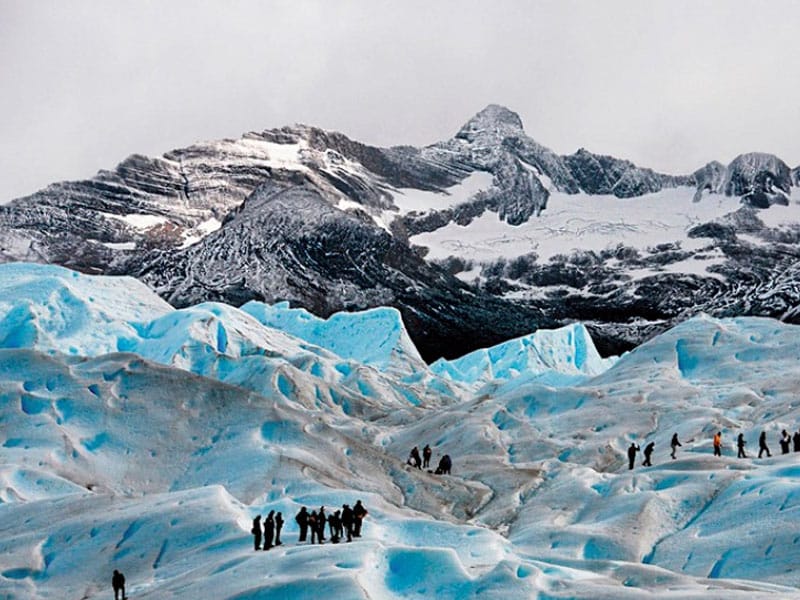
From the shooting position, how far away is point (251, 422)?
2650 inches

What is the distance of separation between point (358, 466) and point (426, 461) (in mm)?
5713

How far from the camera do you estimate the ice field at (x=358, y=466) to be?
137ft

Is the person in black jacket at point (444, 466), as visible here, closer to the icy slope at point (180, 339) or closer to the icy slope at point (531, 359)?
the icy slope at point (180, 339)

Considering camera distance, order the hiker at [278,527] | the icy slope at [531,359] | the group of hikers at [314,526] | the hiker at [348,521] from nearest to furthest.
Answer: the group of hikers at [314,526] < the hiker at [278,527] < the hiker at [348,521] < the icy slope at [531,359]

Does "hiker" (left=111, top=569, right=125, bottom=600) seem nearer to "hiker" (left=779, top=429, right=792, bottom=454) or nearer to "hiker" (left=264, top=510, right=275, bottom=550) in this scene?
"hiker" (left=264, top=510, right=275, bottom=550)

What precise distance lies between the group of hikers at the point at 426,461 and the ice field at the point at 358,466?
1.08 m

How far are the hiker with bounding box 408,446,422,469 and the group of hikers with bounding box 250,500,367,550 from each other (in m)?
22.7

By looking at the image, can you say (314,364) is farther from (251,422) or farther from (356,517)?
(356,517)

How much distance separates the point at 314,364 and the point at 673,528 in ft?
169

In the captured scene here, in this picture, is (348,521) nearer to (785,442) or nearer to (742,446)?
(742,446)

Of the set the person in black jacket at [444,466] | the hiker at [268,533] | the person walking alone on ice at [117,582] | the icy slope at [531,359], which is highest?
the icy slope at [531,359]

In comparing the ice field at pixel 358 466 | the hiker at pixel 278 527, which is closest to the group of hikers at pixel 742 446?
the ice field at pixel 358 466

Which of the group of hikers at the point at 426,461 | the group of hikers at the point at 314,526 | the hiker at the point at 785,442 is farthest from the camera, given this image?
the group of hikers at the point at 426,461

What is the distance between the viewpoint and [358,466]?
65.6 meters
